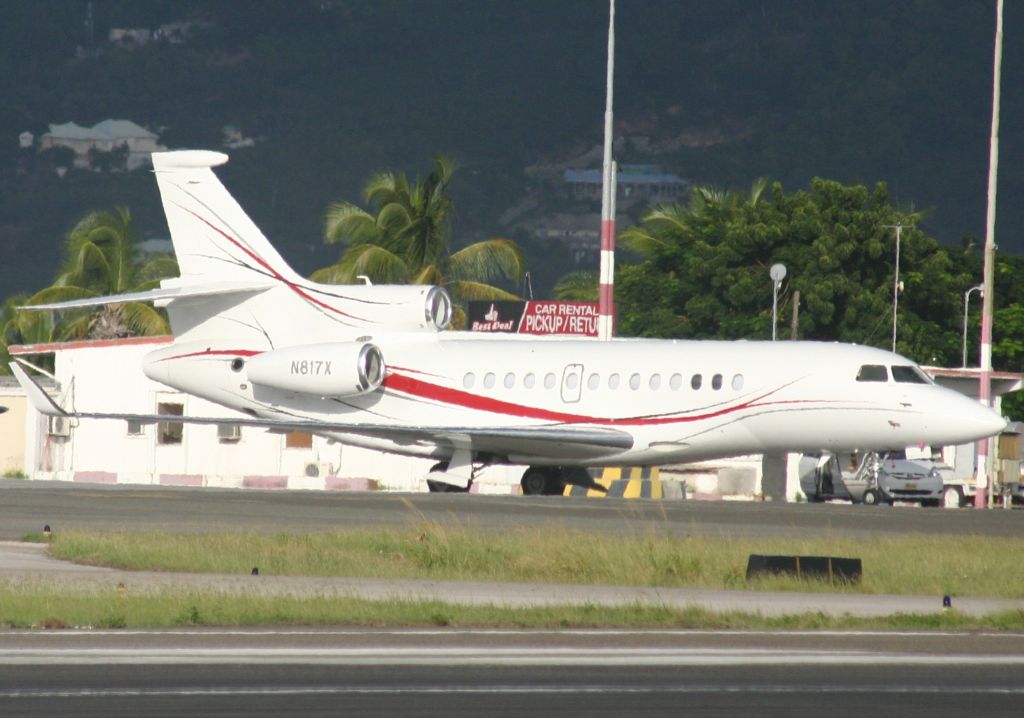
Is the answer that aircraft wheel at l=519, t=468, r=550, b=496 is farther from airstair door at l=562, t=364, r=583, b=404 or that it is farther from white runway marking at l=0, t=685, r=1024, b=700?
white runway marking at l=0, t=685, r=1024, b=700

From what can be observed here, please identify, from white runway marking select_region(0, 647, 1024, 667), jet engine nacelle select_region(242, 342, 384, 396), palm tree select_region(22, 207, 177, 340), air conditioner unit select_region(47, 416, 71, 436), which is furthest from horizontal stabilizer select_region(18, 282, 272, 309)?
palm tree select_region(22, 207, 177, 340)

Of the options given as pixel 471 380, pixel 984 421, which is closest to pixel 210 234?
pixel 471 380

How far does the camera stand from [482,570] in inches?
753

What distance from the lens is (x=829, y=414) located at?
33031 millimetres

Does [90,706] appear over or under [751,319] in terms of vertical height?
under

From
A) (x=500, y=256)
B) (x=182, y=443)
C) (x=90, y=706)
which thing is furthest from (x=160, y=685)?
(x=500, y=256)

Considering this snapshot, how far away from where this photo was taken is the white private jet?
3312 cm

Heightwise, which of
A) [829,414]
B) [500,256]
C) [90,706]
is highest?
[500,256]

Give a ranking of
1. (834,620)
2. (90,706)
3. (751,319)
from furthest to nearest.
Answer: (751,319) → (834,620) → (90,706)

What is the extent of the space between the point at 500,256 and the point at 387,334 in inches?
1011

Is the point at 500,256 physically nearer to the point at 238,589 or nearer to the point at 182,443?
the point at 182,443

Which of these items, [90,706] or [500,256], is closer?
[90,706]

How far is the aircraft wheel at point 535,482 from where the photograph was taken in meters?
38.1

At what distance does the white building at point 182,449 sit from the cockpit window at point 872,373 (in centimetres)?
1670
